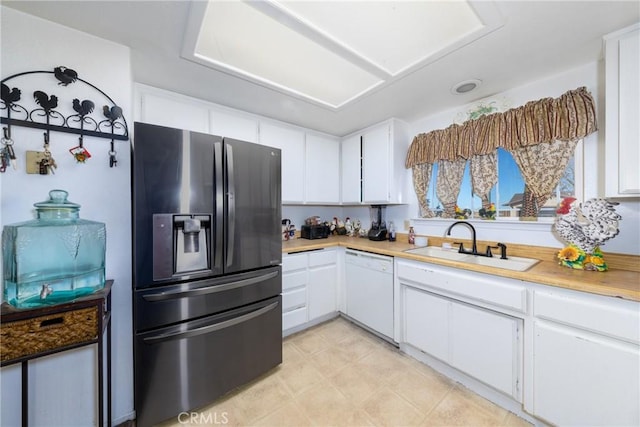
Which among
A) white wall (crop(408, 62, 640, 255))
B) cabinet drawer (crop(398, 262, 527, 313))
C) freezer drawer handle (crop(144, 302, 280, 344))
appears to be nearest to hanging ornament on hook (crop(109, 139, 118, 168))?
freezer drawer handle (crop(144, 302, 280, 344))

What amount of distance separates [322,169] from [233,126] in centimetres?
117

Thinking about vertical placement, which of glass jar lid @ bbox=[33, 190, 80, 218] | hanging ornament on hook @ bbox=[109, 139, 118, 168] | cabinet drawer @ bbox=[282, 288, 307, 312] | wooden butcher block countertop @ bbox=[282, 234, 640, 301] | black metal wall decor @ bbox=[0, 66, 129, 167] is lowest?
cabinet drawer @ bbox=[282, 288, 307, 312]

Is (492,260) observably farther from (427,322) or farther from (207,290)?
(207,290)

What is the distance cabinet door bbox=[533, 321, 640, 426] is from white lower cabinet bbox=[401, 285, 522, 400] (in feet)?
0.37

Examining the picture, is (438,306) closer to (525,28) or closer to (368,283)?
(368,283)

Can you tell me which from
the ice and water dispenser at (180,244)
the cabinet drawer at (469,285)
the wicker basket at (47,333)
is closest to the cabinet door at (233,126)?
the ice and water dispenser at (180,244)

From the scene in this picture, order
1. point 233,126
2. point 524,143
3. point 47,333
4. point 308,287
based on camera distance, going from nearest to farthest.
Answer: point 47,333 < point 524,143 < point 233,126 < point 308,287

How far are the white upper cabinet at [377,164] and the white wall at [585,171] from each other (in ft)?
2.84

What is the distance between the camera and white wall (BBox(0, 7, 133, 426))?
3.75 ft

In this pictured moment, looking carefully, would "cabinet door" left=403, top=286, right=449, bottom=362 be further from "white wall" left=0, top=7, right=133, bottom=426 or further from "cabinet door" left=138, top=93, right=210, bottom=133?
"cabinet door" left=138, top=93, right=210, bottom=133

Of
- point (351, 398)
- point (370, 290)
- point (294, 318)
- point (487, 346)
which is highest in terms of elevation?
point (370, 290)

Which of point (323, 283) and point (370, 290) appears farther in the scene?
point (323, 283)

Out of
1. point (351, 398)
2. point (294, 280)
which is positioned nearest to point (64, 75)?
point (294, 280)

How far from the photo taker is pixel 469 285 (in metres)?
1.60
